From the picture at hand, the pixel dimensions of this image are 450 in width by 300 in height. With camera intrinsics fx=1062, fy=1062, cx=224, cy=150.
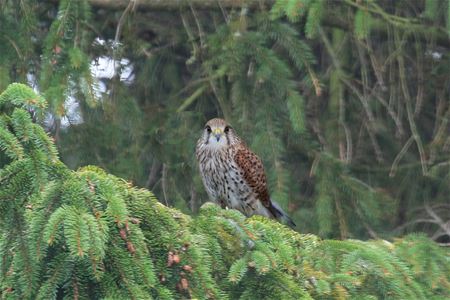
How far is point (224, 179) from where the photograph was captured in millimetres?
6219

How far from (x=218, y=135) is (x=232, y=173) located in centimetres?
27

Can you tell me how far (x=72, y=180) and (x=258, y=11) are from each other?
3544mm

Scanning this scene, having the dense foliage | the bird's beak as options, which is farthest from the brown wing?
the dense foliage

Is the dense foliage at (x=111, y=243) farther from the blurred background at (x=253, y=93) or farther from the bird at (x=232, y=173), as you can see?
the bird at (x=232, y=173)

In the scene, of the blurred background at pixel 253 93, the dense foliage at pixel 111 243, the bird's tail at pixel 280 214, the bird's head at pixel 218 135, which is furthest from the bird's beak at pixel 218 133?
the dense foliage at pixel 111 243

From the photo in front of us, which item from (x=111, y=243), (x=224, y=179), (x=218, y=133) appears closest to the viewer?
(x=111, y=243)

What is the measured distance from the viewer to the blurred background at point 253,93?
5.86 meters

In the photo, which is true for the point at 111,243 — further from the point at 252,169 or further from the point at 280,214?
the point at 280,214

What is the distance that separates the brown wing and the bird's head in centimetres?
9

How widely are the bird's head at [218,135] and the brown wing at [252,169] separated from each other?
0.09 m

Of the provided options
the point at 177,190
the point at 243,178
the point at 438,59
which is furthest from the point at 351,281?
the point at 438,59

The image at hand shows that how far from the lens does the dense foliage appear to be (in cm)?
299

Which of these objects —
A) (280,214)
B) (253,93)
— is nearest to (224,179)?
(280,214)

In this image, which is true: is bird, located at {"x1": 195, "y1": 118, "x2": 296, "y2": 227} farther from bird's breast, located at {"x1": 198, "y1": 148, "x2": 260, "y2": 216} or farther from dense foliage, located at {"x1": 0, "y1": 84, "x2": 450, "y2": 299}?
dense foliage, located at {"x1": 0, "y1": 84, "x2": 450, "y2": 299}
